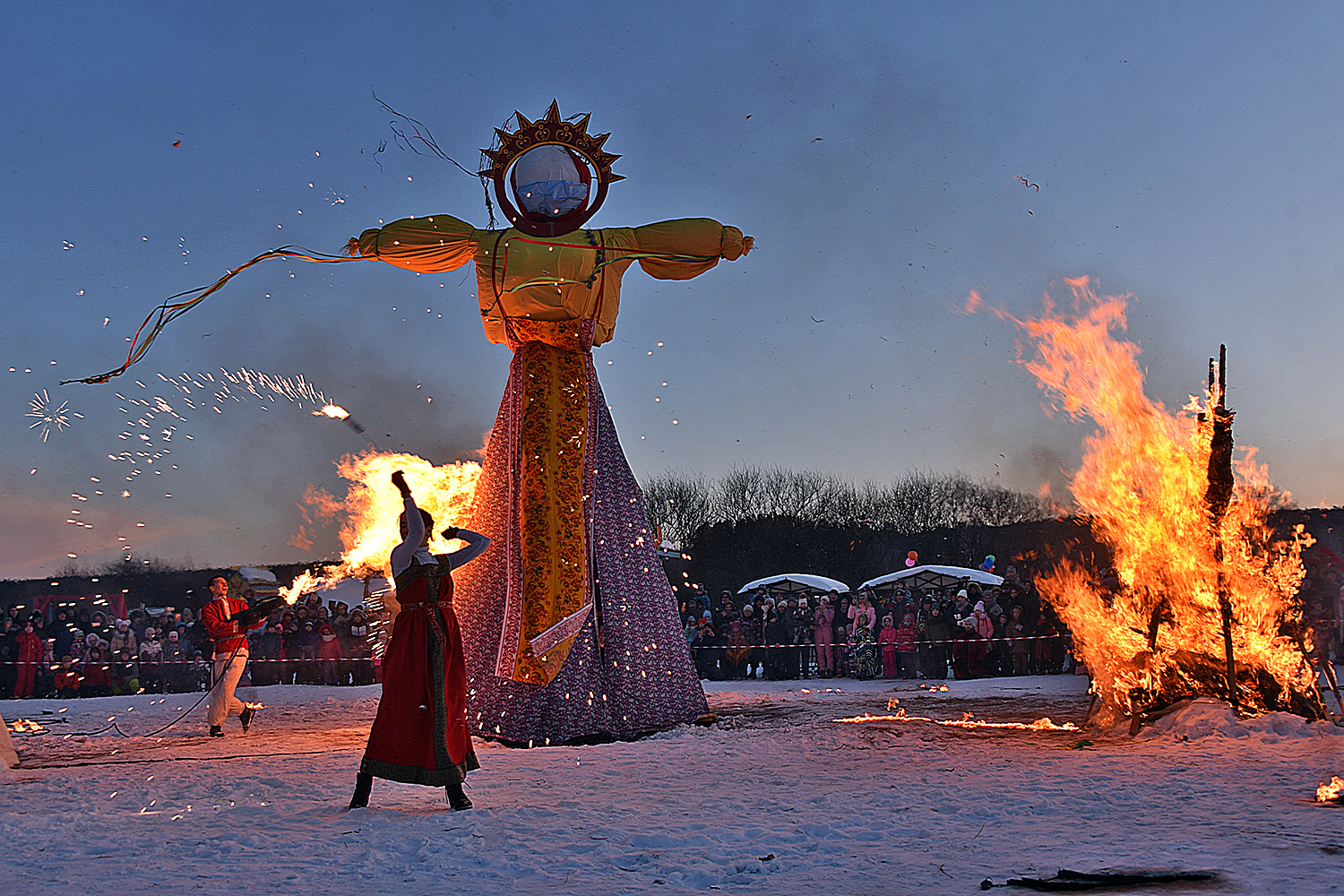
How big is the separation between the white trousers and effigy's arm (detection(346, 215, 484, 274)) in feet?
14.1

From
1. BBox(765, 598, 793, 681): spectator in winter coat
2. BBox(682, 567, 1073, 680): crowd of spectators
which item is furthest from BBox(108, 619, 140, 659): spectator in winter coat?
BBox(765, 598, 793, 681): spectator in winter coat

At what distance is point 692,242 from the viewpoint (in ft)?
25.8

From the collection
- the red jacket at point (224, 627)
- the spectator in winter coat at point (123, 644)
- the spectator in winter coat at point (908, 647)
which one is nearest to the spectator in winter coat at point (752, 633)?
the spectator in winter coat at point (908, 647)

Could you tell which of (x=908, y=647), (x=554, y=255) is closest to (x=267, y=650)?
(x=908, y=647)

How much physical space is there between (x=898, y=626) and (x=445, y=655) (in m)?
11.6

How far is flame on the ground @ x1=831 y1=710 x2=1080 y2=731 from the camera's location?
8.07 meters

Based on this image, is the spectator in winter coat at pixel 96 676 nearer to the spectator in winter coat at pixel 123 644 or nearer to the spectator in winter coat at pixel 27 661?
the spectator in winter coat at pixel 123 644

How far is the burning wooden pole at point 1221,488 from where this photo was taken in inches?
282

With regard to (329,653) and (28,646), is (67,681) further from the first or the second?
(329,653)

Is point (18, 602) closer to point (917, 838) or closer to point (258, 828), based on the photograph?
point (258, 828)

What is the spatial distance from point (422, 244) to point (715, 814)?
16.6 ft

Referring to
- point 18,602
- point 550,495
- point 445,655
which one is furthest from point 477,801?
point 18,602

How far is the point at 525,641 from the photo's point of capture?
25.3 feet

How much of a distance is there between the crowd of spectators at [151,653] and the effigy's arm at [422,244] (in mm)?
9435
